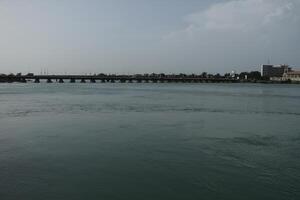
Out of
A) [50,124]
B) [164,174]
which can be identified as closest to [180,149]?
[164,174]

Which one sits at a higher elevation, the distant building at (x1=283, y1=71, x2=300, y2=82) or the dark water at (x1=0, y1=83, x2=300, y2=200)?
the distant building at (x1=283, y1=71, x2=300, y2=82)

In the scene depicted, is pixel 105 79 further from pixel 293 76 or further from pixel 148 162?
pixel 148 162

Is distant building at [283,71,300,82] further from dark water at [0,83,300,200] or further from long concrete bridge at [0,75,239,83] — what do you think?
dark water at [0,83,300,200]

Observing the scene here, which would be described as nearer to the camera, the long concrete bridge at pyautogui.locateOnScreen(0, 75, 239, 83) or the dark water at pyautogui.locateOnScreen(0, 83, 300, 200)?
the dark water at pyautogui.locateOnScreen(0, 83, 300, 200)

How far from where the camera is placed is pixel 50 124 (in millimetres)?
21641

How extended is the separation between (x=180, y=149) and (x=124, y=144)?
229 centimetres

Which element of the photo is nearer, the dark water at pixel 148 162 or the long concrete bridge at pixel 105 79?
the dark water at pixel 148 162

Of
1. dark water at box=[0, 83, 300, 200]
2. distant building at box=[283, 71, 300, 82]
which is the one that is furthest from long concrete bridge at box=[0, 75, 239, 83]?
dark water at box=[0, 83, 300, 200]

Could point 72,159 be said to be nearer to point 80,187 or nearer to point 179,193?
point 80,187

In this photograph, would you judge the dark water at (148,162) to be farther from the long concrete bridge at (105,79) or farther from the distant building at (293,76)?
the distant building at (293,76)

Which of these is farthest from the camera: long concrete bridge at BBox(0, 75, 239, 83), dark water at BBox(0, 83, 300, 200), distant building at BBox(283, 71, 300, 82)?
Result: distant building at BBox(283, 71, 300, 82)

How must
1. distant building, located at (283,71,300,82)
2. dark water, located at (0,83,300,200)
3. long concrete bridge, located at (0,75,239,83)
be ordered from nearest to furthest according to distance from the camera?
dark water, located at (0,83,300,200) < long concrete bridge, located at (0,75,239,83) < distant building, located at (283,71,300,82)

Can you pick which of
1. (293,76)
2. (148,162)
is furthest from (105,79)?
(148,162)

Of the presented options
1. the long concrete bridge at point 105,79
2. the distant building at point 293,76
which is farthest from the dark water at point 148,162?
the distant building at point 293,76
